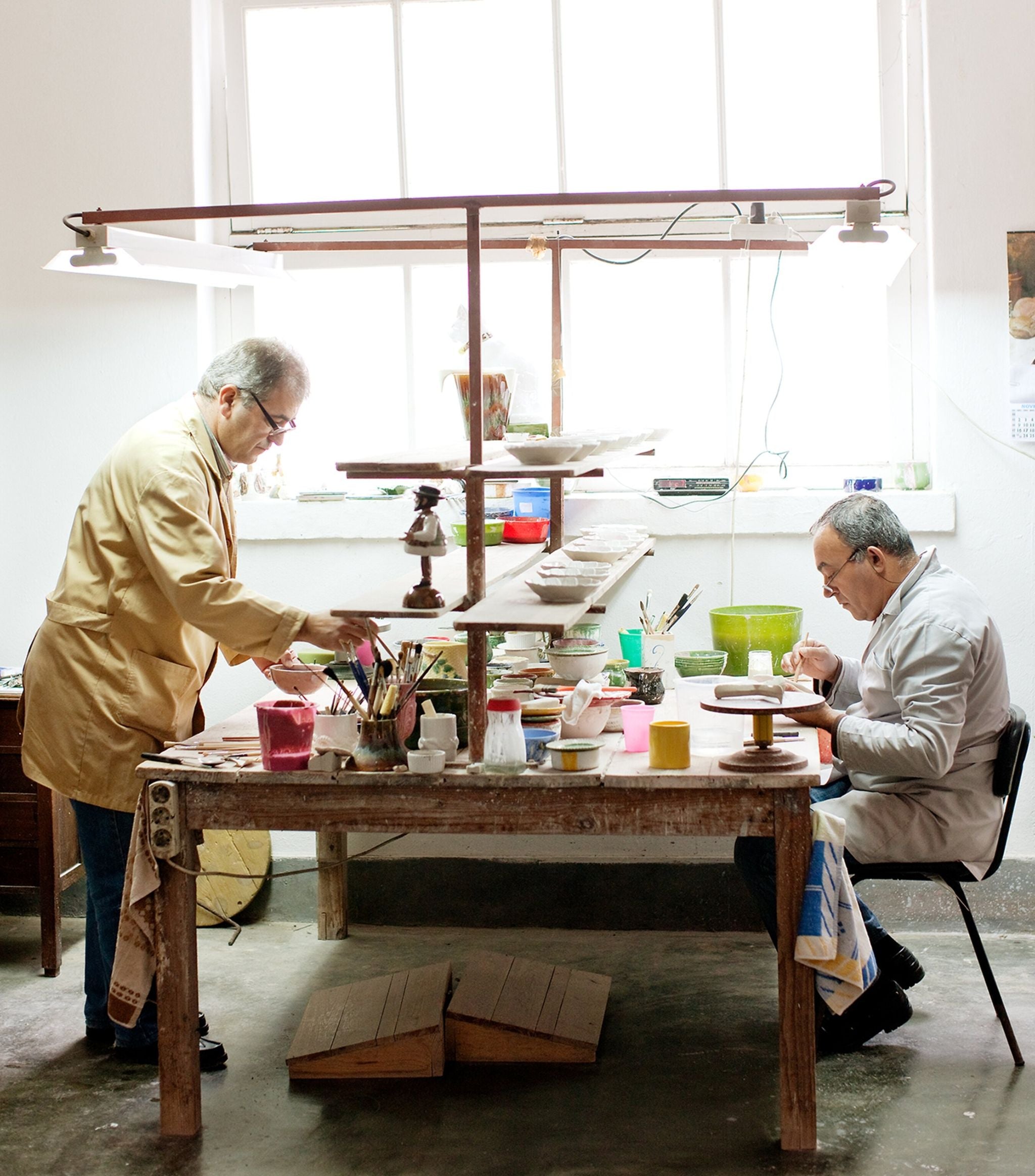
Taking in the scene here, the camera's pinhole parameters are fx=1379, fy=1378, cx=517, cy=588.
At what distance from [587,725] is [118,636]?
1214mm

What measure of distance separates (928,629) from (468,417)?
1.24 meters

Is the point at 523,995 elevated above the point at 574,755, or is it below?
below

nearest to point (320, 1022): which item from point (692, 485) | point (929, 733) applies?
point (929, 733)

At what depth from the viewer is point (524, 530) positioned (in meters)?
4.23

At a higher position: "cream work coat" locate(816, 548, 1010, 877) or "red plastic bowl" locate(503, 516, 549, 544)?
"red plastic bowl" locate(503, 516, 549, 544)

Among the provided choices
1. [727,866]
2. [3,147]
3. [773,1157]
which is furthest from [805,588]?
[3,147]

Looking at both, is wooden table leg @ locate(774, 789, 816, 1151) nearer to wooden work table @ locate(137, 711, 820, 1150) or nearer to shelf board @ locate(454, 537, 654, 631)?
wooden work table @ locate(137, 711, 820, 1150)

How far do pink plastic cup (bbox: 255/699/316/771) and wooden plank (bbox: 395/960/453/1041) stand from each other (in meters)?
0.88

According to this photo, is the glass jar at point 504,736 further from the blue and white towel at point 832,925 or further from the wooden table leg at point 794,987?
the blue and white towel at point 832,925

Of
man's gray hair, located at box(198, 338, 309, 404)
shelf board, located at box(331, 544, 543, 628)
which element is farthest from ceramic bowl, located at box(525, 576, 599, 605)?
man's gray hair, located at box(198, 338, 309, 404)

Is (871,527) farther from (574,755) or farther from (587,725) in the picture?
(574,755)

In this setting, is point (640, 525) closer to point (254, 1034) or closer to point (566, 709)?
point (566, 709)

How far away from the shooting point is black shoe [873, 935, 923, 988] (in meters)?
3.66

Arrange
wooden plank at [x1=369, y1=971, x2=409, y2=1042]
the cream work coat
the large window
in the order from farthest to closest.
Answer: the large window < wooden plank at [x1=369, y1=971, x2=409, y2=1042] < the cream work coat
